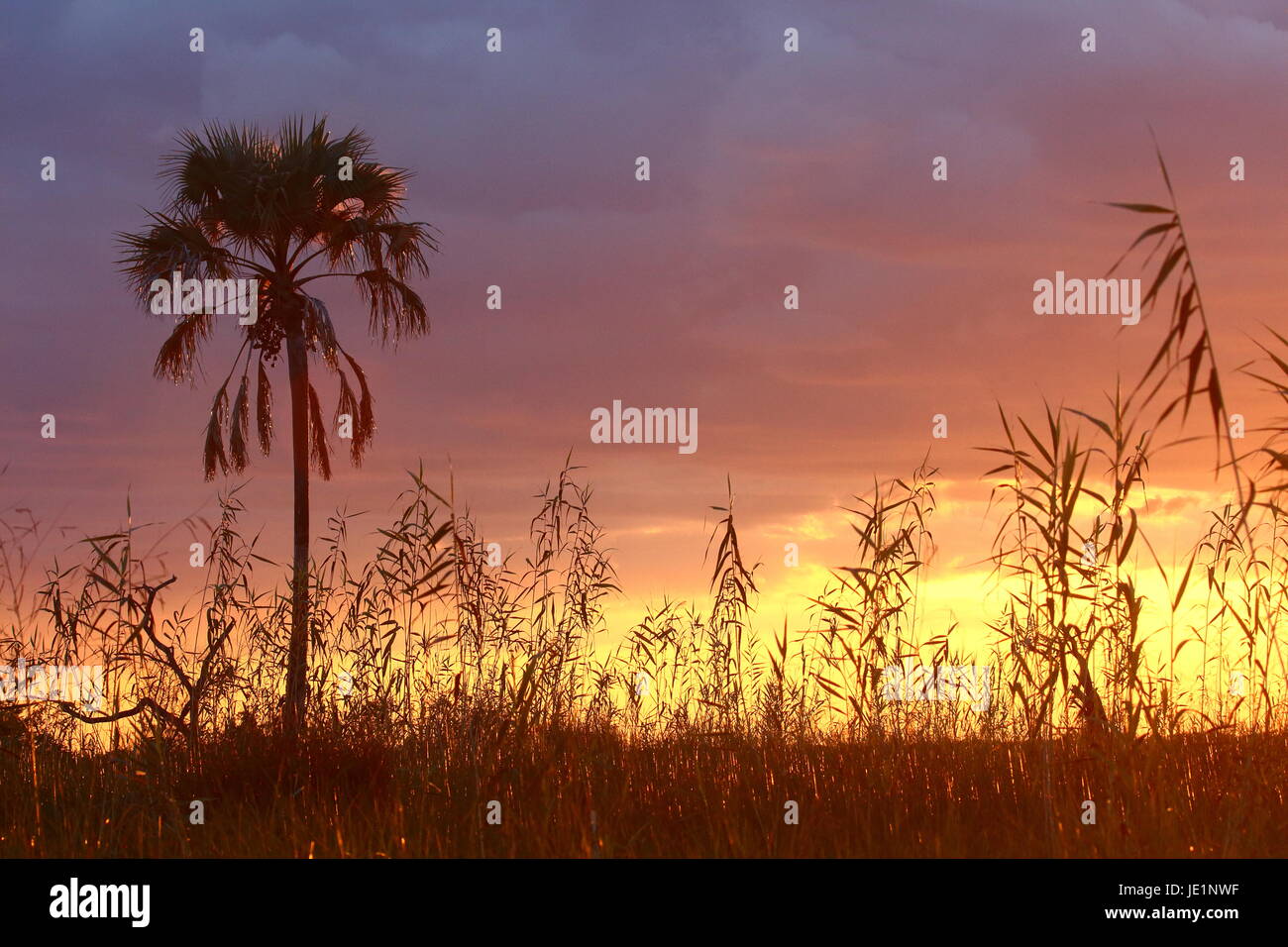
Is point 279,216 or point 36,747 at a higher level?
point 279,216

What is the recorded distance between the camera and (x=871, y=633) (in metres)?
5.64

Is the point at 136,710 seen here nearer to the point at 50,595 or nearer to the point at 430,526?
the point at 50,595

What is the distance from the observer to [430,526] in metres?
6.00

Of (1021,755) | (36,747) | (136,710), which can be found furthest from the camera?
(36,747)
